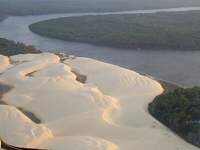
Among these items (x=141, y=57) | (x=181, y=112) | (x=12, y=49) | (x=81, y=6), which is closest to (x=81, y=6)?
(x=81, y=6)

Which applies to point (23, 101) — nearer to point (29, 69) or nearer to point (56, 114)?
point (56, 114)

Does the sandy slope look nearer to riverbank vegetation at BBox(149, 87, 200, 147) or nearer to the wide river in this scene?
riverbank vegetation at BBox(149, 87, 200, 147)

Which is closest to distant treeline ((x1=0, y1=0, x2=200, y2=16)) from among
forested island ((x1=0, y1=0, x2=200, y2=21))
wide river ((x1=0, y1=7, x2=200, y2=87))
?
forested island ((x1=0, y1=0, x2=200, y2=21))

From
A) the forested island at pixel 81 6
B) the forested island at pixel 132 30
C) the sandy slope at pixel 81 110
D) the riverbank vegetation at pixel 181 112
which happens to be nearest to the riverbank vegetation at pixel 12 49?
the sandy slope at pixel 81 110

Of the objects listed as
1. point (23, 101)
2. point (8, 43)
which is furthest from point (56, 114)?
point (8, 43)

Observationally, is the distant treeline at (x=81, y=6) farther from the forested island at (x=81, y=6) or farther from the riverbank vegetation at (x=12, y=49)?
the riverbank vegetation at (x=12, y=49)

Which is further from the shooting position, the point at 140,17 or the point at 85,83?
the point at 140,17
